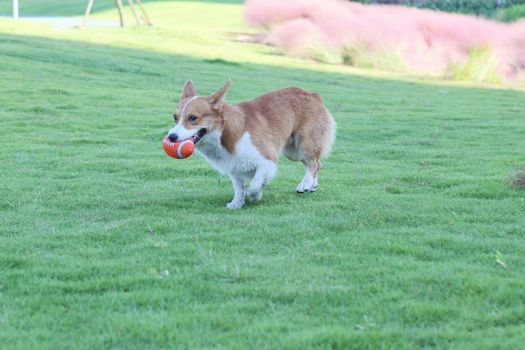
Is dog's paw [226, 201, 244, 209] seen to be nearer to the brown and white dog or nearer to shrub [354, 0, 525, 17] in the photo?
the brown and white dog

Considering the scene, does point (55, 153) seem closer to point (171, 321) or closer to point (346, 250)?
point (346, 250)

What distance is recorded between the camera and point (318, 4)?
28.4 m

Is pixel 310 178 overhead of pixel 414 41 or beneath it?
overhead

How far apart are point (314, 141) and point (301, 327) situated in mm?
4448

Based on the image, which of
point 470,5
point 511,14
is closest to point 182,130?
point 511,14

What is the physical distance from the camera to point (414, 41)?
914 inches

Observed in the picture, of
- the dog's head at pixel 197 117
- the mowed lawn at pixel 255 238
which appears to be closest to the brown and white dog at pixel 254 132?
the dog's head at pixel 197 117

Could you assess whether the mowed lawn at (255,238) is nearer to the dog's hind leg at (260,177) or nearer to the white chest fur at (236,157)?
the dog's hind leg at (260,177)

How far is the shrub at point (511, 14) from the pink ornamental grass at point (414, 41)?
245 inches

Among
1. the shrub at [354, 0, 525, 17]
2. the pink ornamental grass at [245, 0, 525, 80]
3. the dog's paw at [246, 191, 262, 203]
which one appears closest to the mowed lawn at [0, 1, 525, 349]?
the dog's paw at [246, 191, 262, 203]

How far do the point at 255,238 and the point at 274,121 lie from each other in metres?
2.13

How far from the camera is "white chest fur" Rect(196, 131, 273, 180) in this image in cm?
805

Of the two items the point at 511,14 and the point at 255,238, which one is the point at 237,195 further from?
the point at 511,14

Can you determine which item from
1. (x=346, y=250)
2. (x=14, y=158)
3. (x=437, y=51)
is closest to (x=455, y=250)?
(x=346, y=250)
